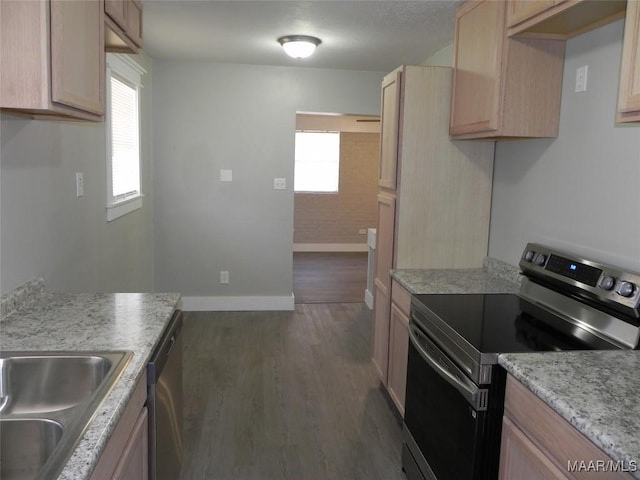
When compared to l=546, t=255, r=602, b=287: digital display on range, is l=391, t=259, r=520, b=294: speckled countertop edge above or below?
below

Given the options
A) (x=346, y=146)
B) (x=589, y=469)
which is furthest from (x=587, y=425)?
(x=346, y=146)

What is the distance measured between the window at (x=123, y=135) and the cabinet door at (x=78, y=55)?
4.88 ft

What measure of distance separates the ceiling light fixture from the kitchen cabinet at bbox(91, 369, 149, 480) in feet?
9.09

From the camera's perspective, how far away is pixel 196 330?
4.55 metres

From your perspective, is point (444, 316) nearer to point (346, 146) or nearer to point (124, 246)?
point (124, 246)

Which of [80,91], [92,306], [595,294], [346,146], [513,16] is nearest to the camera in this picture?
[80,91]

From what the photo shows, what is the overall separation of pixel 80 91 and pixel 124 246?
2.30 m

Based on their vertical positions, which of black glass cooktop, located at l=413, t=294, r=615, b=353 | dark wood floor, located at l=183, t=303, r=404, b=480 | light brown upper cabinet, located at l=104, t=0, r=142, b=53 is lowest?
dark wood floor, located at l=183, t=303, r=404, b=480

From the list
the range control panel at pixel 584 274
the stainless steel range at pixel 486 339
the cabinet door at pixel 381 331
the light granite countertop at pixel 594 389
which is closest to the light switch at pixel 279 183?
the cabinet door at pixel 381 331

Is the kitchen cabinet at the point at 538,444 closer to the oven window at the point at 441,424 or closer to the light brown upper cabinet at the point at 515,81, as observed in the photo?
the oven window at the point at 441,424

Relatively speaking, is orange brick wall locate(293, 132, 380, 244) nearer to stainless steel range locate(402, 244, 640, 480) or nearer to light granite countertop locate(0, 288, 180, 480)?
stainless steel range locate(402, 244, 640, 480)

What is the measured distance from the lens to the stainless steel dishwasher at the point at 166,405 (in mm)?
1717

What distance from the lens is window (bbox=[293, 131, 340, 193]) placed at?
8.77m

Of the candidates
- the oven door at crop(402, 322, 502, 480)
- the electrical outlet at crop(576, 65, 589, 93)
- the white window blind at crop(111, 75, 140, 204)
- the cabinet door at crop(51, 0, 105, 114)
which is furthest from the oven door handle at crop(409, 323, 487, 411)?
the white window blind at crop(111, 75, 140, 204)
